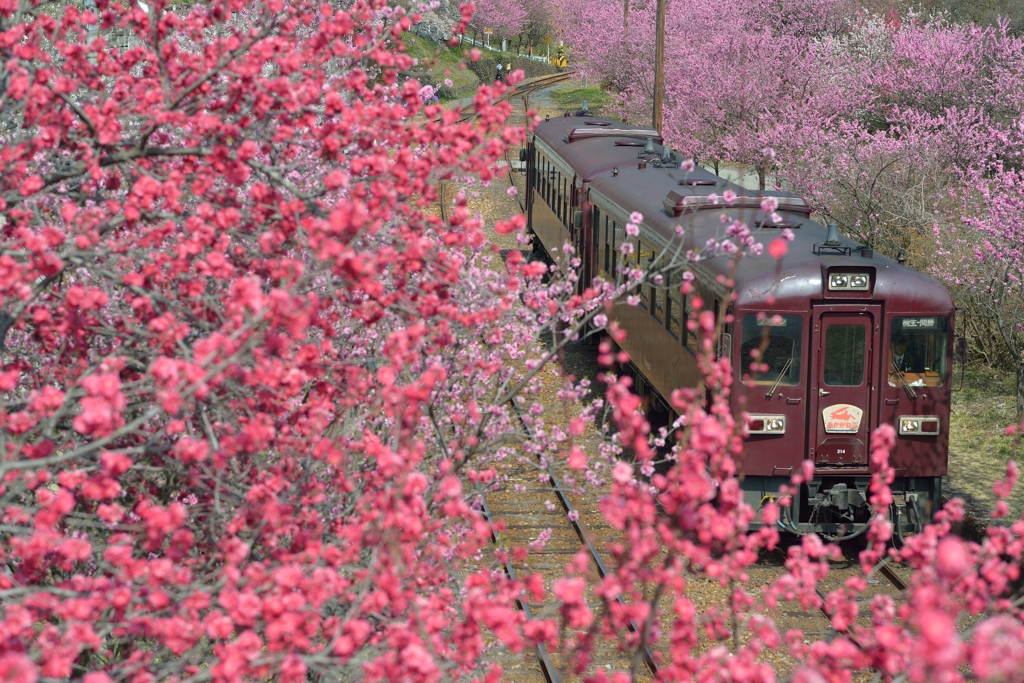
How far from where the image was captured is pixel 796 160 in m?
22.4

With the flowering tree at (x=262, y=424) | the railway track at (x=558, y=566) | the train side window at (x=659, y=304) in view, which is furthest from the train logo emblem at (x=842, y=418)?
the flowering tree at (x=262, y=424)

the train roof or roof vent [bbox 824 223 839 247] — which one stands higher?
roof vent [bbox 824 223 839 247]

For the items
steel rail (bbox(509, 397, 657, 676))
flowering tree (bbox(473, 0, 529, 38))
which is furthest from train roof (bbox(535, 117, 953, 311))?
flowering tree (bbox(473, 0, 529, 38))

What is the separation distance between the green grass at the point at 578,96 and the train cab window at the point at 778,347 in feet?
128

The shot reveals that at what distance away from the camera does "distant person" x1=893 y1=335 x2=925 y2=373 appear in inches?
412

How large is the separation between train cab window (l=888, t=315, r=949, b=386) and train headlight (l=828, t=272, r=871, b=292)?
1.54 feet

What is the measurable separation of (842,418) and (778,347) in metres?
0.84

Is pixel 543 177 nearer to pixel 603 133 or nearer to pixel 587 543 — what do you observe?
pixel 603 133

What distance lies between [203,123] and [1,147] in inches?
39.6

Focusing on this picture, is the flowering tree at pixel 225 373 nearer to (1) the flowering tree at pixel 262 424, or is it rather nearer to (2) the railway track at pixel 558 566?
(1) the flowering tree at pixel 262 424

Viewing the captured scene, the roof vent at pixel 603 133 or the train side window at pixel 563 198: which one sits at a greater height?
the roof vent at pixel 603 133

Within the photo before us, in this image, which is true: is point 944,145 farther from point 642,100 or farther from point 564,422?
point 642,100

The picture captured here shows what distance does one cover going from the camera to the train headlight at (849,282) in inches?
404

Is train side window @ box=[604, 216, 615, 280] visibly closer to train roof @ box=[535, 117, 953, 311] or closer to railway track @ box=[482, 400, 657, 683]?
train roof @ box=[535, 117, 953, 311]
